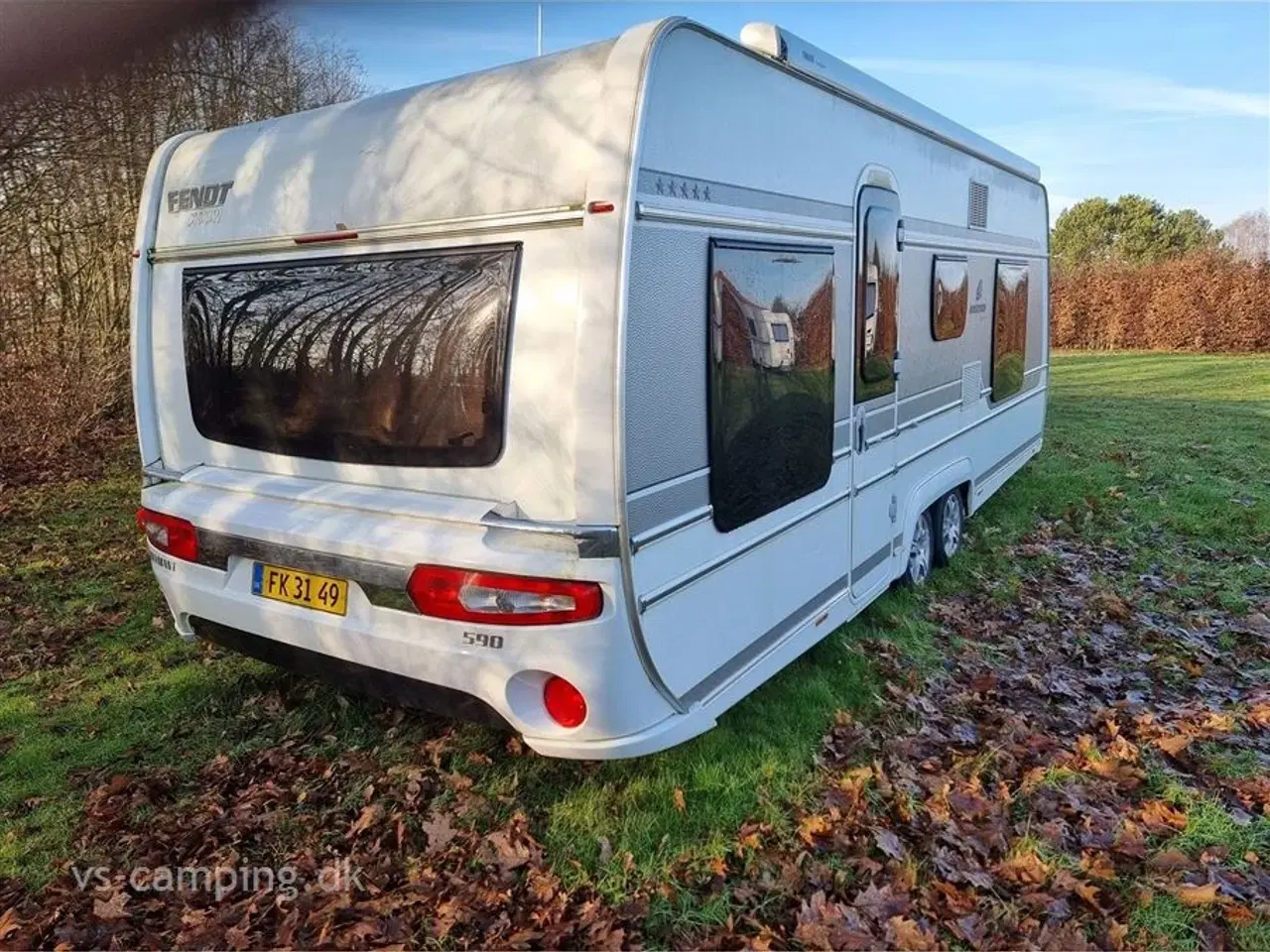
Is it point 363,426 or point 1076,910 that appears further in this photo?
point 363,426

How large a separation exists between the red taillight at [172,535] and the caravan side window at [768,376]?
216 cm

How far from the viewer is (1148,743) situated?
3.83 metres

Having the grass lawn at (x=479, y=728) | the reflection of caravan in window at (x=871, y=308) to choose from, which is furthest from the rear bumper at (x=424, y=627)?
the reflection of caravan in window at (x=871, y=308)

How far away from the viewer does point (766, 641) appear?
12.0 feet

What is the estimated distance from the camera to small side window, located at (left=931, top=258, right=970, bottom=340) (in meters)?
5.42

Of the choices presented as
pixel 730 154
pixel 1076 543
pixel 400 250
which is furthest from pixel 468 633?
pixel 1076 543

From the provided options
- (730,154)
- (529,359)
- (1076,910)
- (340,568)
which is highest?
(730,154)

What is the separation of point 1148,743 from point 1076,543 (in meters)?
3.34

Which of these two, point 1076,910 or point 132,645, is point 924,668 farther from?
point 132,645

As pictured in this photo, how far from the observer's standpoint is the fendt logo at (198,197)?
3.72 metres

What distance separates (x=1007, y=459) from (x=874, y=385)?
3.74 meters

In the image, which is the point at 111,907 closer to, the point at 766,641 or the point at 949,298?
the point at 766,641

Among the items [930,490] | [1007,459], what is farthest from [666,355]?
[1007,459]

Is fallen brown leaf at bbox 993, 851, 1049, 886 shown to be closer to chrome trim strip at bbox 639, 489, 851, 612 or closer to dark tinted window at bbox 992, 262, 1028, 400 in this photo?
chrome trim strip at bbox 639, 489, 851, 612
